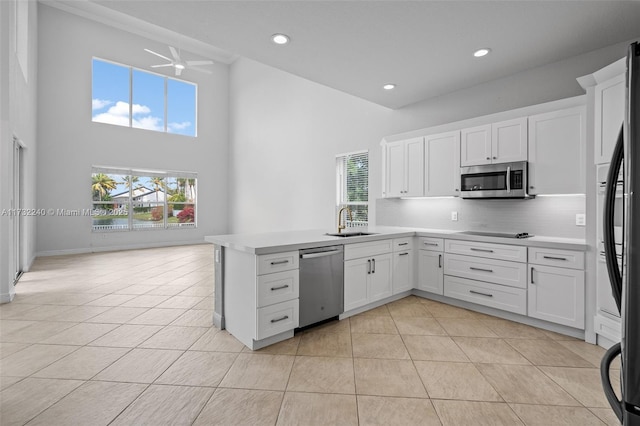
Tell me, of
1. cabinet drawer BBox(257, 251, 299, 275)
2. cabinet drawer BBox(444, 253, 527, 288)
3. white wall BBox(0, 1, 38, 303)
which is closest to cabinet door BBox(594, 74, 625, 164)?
cabinet drawer BBox(444, 253, 527, 288)

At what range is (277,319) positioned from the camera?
2.62m

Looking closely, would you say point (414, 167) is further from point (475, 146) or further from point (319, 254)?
point (319, 254)

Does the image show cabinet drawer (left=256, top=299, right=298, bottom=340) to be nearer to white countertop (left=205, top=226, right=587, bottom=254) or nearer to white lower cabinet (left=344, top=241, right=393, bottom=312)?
white countertop (left=205, top=226, right=587, bottom=254)

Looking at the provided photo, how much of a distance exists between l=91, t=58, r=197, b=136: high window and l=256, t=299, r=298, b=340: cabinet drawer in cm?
A: 769

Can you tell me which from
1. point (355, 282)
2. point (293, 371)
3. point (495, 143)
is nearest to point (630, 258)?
point (293, 371)

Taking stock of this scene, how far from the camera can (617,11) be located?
8.18 ft

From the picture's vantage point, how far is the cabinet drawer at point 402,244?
3752 millimetres

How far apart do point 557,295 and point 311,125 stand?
511cm

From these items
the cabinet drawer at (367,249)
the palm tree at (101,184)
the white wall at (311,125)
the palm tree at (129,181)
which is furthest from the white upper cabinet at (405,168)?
the palm tree at (101,184)

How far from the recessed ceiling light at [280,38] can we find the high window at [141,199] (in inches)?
270

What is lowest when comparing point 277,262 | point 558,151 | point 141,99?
point 277,262

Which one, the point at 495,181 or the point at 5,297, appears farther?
the point at 5,297

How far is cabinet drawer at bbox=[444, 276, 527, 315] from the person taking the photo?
3121 millimetres

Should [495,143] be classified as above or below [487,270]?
above
